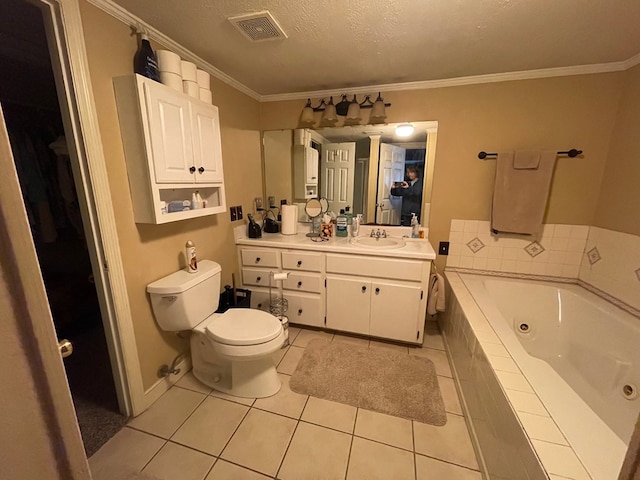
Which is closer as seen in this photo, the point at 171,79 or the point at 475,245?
the point at 171,79

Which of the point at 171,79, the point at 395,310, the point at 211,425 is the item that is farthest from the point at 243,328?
the point at 171,79

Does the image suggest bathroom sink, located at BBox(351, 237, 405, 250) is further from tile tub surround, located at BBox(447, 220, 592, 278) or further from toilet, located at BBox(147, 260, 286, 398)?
toilet, located at BBox(147, 260, 286, 398)

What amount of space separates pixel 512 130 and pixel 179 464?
289cm

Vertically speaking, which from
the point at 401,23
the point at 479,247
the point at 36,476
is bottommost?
the point at 479,247

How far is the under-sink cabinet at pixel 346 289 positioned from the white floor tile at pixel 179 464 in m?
1.15

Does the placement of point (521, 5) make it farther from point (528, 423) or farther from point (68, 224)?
point (68, 224)

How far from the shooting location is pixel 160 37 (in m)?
1.52

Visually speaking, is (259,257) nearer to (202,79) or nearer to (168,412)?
(168,412)

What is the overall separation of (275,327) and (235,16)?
1637 mm

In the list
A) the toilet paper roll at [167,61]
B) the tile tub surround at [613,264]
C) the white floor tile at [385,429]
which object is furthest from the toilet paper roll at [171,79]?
the tile tub surround at [613,264]

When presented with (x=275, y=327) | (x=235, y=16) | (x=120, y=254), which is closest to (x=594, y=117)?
(x=235, y=16)

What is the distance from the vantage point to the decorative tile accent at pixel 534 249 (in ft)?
6.94

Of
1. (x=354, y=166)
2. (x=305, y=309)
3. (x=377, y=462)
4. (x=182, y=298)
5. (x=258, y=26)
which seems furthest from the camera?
(x=354, y=166)

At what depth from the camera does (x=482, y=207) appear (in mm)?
2197
